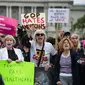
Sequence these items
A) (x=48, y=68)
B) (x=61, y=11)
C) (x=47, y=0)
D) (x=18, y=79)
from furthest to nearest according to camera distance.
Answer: (x=47, y=0), (x=61, y=11), (x=48, y=68), (x=18, y=79)

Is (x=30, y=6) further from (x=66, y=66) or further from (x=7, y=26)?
(x=66, y=66)

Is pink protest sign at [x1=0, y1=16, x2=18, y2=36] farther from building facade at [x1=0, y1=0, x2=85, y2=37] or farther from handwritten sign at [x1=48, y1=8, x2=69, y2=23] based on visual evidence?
building facade at [x1=0, y1=0, x2=85, y2=37]

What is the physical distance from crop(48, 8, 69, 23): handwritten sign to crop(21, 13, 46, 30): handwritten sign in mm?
718

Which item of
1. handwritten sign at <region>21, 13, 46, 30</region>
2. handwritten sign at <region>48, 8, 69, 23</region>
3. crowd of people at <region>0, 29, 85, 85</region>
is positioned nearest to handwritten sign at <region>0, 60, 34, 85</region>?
crowd of people at <region>0, 29, 85, 85</region>

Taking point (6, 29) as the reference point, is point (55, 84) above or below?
Answer: below

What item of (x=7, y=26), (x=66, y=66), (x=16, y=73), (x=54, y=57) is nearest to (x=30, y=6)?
(x=7, y=26)

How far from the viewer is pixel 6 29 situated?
973cm

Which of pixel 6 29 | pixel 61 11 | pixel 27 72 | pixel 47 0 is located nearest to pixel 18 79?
pixel 27 72

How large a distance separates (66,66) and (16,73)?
0.92 metres

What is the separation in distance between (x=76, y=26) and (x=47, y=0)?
893 centimetres

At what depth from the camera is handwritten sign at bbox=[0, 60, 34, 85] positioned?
739 cm

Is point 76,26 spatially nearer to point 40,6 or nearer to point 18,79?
point 40,6

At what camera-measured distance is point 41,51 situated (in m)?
8.12

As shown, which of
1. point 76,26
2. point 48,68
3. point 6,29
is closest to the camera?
point 48,68
